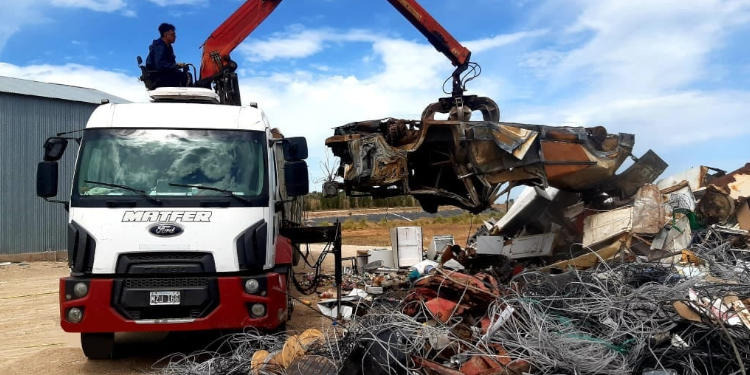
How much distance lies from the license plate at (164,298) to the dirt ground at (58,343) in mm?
808

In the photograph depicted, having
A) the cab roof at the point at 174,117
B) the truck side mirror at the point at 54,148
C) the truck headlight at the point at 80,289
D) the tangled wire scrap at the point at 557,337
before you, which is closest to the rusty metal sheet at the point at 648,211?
the tangled wire scrap at the point at 557,337

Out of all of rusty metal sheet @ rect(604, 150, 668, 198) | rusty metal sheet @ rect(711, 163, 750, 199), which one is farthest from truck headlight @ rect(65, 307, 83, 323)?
rusty metal sheet @ rect(711, 163, 750, 199)

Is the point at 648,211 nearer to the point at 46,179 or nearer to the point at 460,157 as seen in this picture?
the point at 460,157

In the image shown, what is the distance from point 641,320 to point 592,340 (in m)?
0.59

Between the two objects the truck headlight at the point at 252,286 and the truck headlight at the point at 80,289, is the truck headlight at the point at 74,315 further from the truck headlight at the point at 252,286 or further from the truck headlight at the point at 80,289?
the truck headlight at the point at 252,286

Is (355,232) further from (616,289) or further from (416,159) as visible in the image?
(616,289)

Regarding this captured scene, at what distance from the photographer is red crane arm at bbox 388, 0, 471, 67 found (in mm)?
11039

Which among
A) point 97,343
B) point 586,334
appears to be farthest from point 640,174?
point 97,343

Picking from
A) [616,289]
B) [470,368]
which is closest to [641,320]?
[616,289]

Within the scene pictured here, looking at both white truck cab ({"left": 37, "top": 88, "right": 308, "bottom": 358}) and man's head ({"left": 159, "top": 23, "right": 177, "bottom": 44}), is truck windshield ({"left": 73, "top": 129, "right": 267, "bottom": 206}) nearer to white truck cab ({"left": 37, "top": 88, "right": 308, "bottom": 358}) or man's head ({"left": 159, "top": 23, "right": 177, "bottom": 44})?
white truck cab ({"left": 37, "top": 88, "right": 308, "bottom": 358})

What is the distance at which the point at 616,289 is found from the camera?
6.96m

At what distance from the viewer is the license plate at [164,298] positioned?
20.9 feet

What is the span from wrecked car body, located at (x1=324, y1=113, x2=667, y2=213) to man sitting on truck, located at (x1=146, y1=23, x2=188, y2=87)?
2.34m

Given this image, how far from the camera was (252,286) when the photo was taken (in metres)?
6.55
